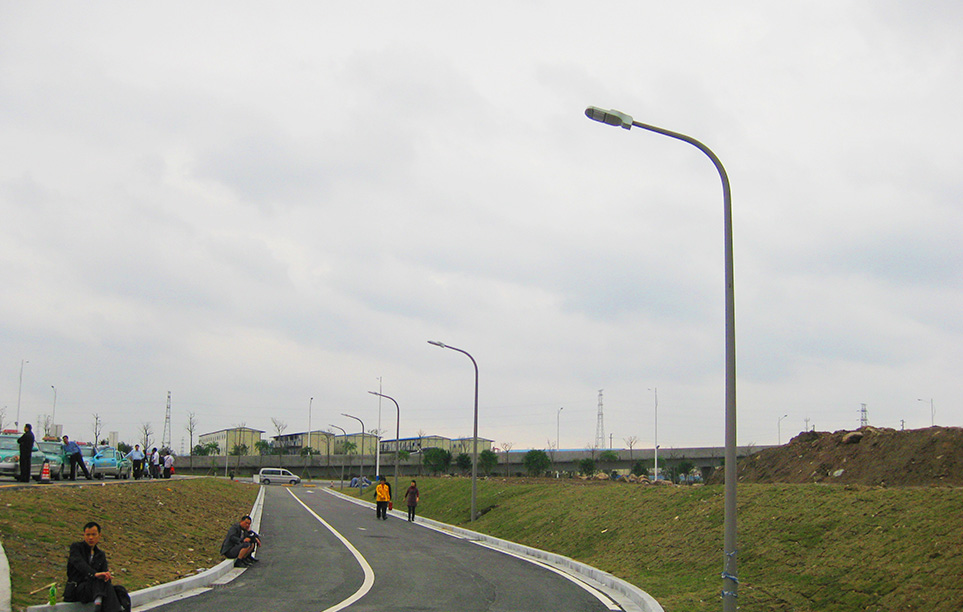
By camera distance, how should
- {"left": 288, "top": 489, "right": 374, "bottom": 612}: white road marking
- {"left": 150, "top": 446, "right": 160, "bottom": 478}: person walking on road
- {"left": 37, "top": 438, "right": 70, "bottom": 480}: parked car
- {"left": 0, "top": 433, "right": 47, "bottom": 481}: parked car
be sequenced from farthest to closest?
{"left": 150, "top": 446, "right": 160, "bottom": 478}: person walking on road → {"left": 37, "top": 438, "right": 70, "bottom": 480}: parked car → {"left": 0, "top": 433, "right": 47, "bottom": 481}: parked car → {"left": 288, "top": 489, "right": 374, "bottom": 612}: white road marking

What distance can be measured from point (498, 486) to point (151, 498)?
16.8 metres

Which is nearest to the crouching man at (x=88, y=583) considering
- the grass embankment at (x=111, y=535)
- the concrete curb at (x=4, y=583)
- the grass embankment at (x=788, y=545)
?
the grass embankment at (x=111, y=535)

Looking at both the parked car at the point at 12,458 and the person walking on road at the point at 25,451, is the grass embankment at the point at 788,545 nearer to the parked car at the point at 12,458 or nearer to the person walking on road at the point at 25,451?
the person walking on road at the point at 25,451

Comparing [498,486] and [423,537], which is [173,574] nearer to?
[423,537]

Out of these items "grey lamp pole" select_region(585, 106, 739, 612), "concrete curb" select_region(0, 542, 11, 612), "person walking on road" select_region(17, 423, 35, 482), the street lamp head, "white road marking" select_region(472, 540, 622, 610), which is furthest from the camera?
"person walking on road" select_region(17, 423, 35, 482)

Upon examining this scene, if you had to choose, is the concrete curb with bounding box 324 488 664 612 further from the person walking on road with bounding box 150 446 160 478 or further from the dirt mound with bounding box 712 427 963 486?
the person walking on road with bounding box 150 446 160 478

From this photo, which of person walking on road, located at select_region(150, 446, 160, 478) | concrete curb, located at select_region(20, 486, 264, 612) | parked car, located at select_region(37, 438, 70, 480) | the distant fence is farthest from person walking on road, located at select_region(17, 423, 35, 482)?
the distant fence

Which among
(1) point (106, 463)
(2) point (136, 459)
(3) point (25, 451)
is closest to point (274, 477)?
(1) point (106, 463)

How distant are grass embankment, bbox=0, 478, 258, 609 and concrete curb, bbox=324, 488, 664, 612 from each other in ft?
26.6

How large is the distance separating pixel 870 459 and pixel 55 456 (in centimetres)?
3011

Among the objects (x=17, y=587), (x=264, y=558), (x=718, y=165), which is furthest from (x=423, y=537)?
(x=718, y=165)

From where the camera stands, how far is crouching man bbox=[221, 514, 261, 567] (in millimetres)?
16531

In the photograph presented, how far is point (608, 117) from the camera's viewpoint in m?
10.5

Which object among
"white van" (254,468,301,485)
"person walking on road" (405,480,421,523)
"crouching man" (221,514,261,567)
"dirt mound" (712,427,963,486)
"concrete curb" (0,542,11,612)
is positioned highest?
"dirt mound" (712,427,963,486)
